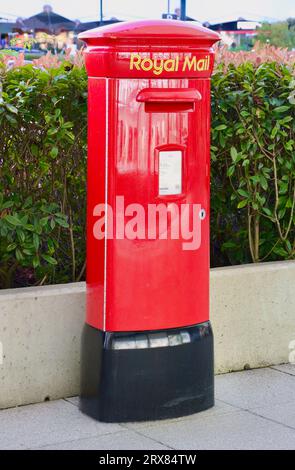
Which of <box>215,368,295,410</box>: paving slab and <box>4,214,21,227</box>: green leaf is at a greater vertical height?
<box>4,214,21,227</box>: green leaf

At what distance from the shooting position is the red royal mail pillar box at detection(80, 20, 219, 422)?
13.1 feet

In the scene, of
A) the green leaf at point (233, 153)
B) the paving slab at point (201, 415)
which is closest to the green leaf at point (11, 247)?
the paving slab at point (201, 415)

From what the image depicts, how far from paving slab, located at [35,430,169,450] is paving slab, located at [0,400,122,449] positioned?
58 millimetres

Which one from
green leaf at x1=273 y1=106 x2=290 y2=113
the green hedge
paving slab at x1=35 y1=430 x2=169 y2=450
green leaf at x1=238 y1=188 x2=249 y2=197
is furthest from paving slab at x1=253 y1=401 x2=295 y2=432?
green leaf at x1=273 y1=106 x2=290 y2=113

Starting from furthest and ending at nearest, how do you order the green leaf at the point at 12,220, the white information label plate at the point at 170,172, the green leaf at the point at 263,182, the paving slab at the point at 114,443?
the green leaf at the point at 263,182 → the green leaf at the point at 12,220 → the white information label plate at the point at 170,172 → the paving slab at the point at 114,443

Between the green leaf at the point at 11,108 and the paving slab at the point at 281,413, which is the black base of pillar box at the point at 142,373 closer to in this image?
the paving slab at the point at 281,413

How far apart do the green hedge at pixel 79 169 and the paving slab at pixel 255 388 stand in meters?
0.79

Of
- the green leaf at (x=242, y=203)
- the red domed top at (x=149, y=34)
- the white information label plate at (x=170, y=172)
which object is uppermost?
the red domed top at (x=149, y=34)

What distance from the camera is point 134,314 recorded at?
4.14m

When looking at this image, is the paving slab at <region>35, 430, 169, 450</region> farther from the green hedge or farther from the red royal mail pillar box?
the green hedge

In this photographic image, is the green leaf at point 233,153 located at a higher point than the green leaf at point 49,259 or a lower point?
higher

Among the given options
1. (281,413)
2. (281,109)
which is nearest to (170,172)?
(281,109)

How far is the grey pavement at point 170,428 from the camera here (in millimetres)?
3949
